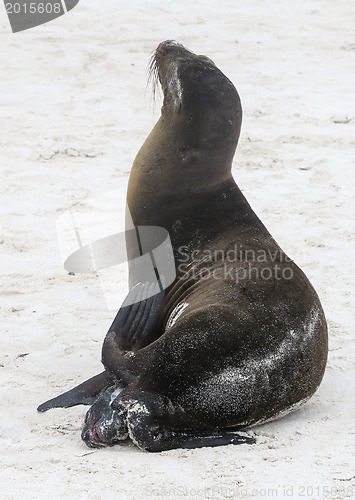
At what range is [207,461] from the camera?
347cm

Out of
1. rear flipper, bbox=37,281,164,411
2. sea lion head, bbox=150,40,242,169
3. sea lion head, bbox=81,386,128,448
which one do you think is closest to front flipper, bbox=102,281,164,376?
rear flipper, bbox=37,281,164,411

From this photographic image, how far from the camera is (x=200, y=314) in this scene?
3.79 meters

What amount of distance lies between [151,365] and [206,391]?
232 millimetres

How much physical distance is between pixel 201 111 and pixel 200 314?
1.09 meters

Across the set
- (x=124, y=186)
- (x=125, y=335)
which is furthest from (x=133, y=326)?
(x=124, y=186)

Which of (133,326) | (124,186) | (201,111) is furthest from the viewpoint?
(124,186)

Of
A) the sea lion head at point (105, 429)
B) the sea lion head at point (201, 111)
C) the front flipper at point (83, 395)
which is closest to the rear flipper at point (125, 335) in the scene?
the front flipper at point (83, 395)

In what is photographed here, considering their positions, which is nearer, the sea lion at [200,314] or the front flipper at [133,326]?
the sea lion at [200,314]

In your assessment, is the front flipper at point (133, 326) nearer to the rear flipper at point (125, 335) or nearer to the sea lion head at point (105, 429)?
the rear flipper at point (125, 335)

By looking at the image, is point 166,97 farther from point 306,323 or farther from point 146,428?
point 146,428

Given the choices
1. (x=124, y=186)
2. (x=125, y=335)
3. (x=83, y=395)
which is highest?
(x=125, y=335)

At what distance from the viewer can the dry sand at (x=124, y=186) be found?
3.36m

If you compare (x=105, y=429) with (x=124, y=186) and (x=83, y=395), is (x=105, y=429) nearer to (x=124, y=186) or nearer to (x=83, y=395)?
(x=83, y=395)

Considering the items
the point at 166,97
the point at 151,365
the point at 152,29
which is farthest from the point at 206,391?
the point at 152,29
